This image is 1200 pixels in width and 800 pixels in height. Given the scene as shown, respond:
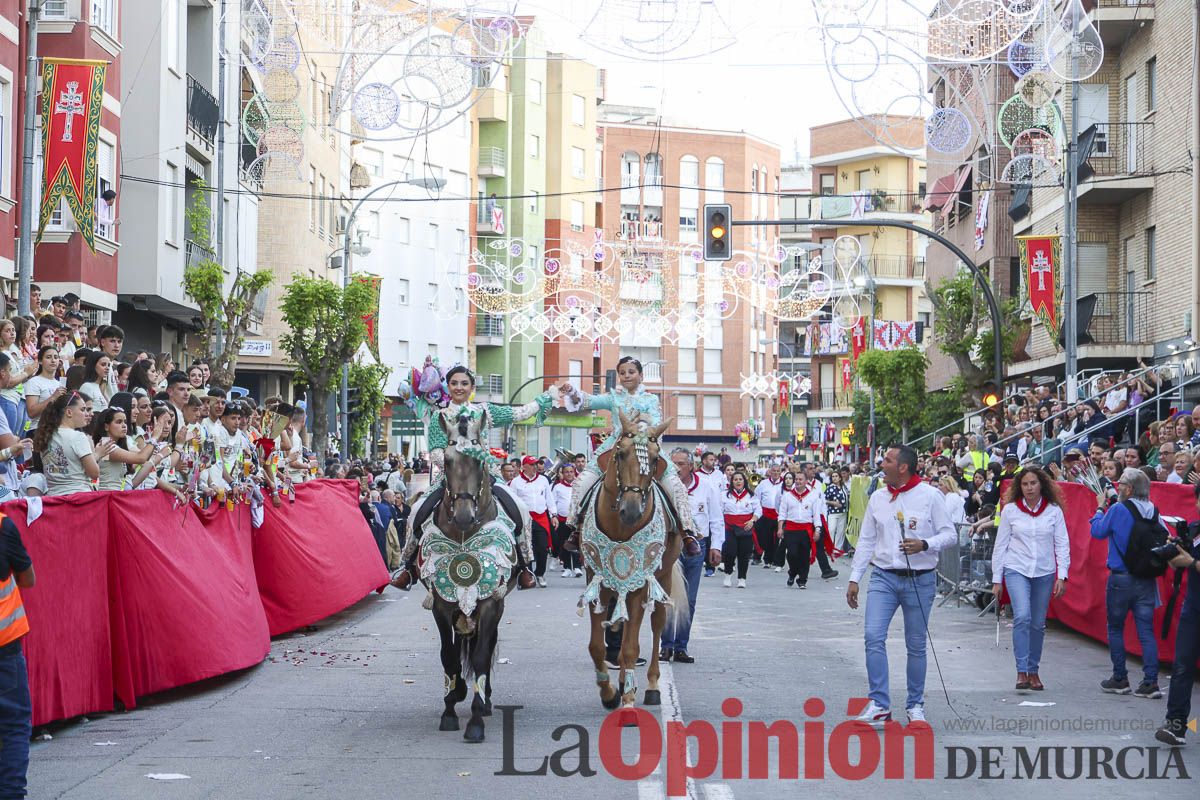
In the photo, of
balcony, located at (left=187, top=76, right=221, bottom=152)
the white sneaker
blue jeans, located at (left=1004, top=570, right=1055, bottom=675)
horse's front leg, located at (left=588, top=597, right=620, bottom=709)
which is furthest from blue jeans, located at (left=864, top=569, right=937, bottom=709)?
balcony, located at (left=187, top=76, right=221, bottom=152)

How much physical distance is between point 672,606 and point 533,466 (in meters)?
15.0

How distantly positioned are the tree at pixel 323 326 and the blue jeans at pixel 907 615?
27749mm

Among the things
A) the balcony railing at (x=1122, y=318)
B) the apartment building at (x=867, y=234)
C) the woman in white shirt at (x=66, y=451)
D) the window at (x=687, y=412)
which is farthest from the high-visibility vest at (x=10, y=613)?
the window at (x=687, y=412)

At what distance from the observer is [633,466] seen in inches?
424

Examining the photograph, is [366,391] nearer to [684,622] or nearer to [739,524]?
[739,524]

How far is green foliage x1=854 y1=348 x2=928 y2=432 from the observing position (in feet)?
162

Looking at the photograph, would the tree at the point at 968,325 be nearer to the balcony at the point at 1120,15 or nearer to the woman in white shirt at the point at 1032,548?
the balcony at the point at 1120,15

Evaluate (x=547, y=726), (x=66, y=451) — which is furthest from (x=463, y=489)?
(x=66, y=451)

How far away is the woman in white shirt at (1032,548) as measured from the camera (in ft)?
42.1

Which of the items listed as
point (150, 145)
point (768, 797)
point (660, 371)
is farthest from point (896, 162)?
point (768, 797)

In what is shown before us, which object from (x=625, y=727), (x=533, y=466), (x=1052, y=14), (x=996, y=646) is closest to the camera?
(x=625, y=727)

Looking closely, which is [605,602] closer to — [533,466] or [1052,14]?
[1052,14]

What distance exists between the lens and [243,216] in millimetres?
38250

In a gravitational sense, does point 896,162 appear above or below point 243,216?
above
